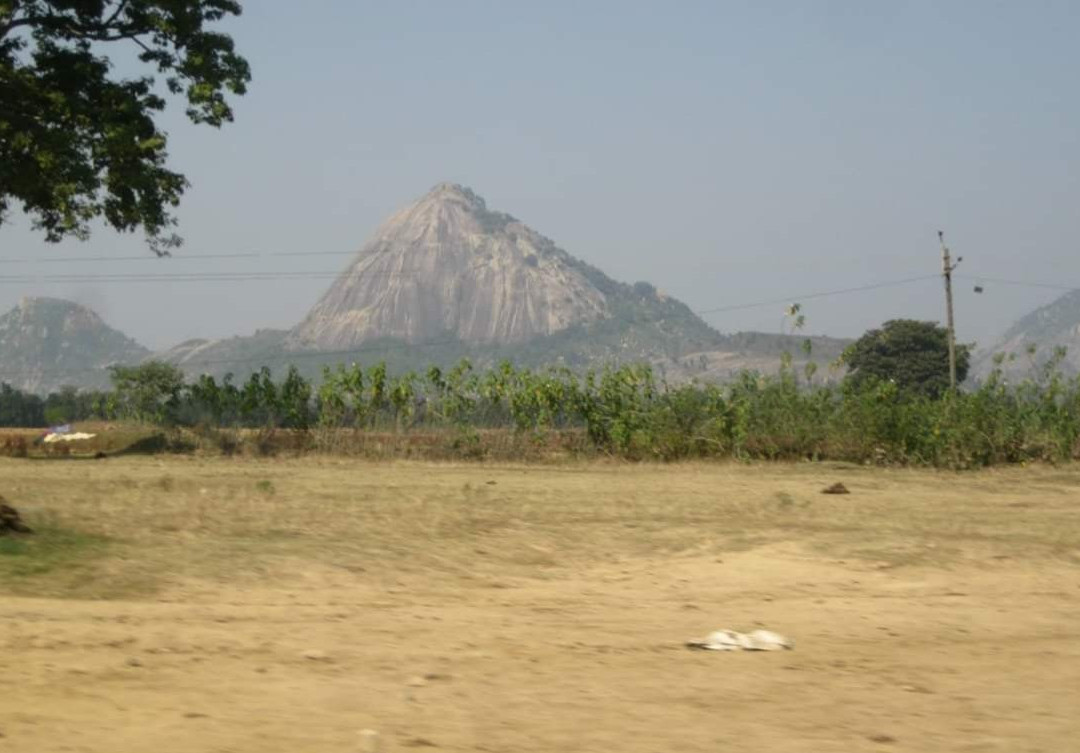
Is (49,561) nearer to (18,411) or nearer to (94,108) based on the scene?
(94,108)

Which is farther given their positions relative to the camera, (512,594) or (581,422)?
(581,422)

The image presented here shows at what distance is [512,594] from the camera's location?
351 inches

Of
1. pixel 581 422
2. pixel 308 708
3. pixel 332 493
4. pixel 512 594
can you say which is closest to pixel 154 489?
pixel 332 493

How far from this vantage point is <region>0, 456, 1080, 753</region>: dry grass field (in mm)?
5270

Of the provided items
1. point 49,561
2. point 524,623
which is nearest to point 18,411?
point 49,561

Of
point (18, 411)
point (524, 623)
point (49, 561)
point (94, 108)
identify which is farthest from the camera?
point (18, 411)

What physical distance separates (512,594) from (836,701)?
3386 millimetres

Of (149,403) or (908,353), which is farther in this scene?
(908,353)

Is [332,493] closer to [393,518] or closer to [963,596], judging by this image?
[393,518]

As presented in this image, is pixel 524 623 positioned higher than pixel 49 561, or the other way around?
pixel 49 561

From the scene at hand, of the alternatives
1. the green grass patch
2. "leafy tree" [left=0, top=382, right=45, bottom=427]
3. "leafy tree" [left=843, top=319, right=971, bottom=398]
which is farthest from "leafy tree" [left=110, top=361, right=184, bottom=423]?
"leafy tree" [left=843, top=319, right=971, bottom=398]

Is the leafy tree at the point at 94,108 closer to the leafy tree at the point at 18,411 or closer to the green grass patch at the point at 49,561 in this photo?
the green grass patch at the point at 49,561

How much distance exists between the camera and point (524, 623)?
7617 millimetres

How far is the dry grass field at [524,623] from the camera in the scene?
17.3ft
